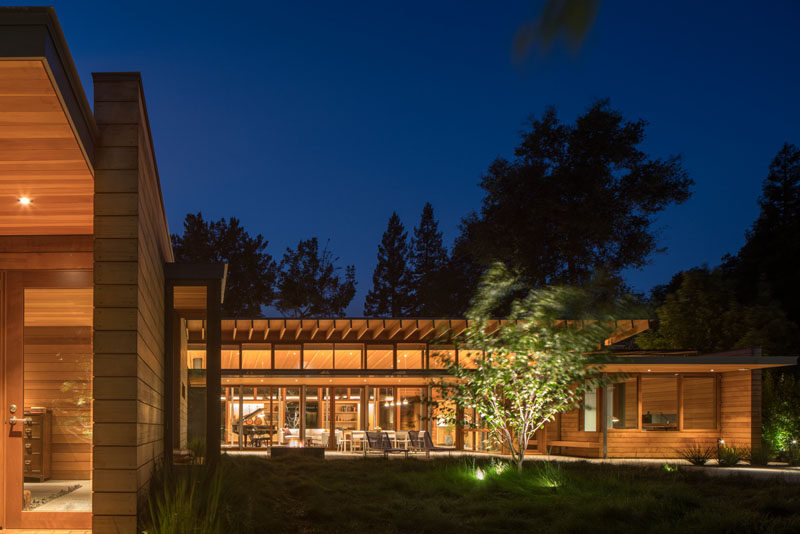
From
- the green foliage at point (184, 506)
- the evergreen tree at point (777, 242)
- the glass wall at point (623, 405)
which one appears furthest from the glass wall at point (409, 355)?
the evergreen tree at point (777, 242)

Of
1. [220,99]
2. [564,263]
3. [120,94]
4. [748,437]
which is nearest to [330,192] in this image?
[220,99]

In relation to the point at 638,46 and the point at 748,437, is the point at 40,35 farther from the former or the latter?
the point at 748,437

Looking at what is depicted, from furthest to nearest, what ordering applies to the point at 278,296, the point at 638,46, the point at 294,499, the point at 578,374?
the point at 278,296 → the point at 578,374 → the point at 294,499 → the point at 638,46

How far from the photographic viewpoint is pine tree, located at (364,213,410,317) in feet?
137

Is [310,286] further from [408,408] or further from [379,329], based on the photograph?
[379,329]

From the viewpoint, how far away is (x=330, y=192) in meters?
135

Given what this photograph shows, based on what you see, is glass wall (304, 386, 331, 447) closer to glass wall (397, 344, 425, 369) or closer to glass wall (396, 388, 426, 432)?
glass wall (396, 388, 426, 432)

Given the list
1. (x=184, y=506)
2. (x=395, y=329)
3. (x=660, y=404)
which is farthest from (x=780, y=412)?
(x=184, y=506)

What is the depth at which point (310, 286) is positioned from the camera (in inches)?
1638

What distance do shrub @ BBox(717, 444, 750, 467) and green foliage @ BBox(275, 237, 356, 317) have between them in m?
27.1

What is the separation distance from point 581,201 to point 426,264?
14.6 metres

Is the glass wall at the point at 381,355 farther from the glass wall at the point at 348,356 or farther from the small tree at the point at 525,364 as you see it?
the small tree at the point at 525,364

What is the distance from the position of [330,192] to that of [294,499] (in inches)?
5033

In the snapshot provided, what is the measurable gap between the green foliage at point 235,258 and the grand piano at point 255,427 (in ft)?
65.4
